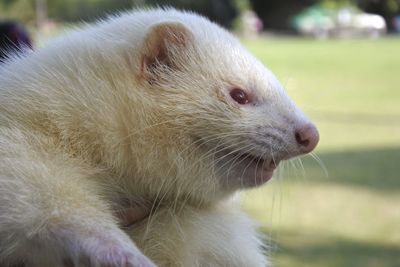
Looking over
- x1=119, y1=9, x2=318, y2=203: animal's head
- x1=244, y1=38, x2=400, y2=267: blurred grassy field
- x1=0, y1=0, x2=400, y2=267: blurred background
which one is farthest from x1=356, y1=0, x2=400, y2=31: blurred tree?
x1=119, y1=9, x2=318, y2=203: animal's head

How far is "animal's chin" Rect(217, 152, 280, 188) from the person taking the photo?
227 cm

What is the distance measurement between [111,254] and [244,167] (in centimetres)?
71

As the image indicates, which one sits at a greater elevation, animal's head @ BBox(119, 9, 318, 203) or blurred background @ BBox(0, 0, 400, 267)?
animal's head @ BBox(119, 9, 318, 203)

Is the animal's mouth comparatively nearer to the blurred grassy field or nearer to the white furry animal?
the white furry animal

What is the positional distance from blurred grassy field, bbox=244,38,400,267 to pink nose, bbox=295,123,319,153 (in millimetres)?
278

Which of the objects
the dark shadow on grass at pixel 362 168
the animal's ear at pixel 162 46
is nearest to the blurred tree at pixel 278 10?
the dark shadow on grass at pixel 362 168

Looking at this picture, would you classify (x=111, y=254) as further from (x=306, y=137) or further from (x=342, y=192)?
(x=342, y=192)

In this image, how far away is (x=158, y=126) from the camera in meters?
2.21

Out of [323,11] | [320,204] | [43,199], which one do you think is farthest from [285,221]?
[323,11]

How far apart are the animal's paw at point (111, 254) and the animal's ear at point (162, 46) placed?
0.69m

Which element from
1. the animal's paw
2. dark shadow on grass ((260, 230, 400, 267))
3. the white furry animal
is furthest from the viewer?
dark shadow on grass ((260, 230, 400, 267))

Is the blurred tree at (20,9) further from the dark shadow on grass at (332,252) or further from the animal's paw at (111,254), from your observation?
the animal's paw at (111,254)

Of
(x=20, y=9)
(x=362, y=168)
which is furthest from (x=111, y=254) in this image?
(x=20, y=9)

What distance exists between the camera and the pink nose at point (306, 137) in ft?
7.37
